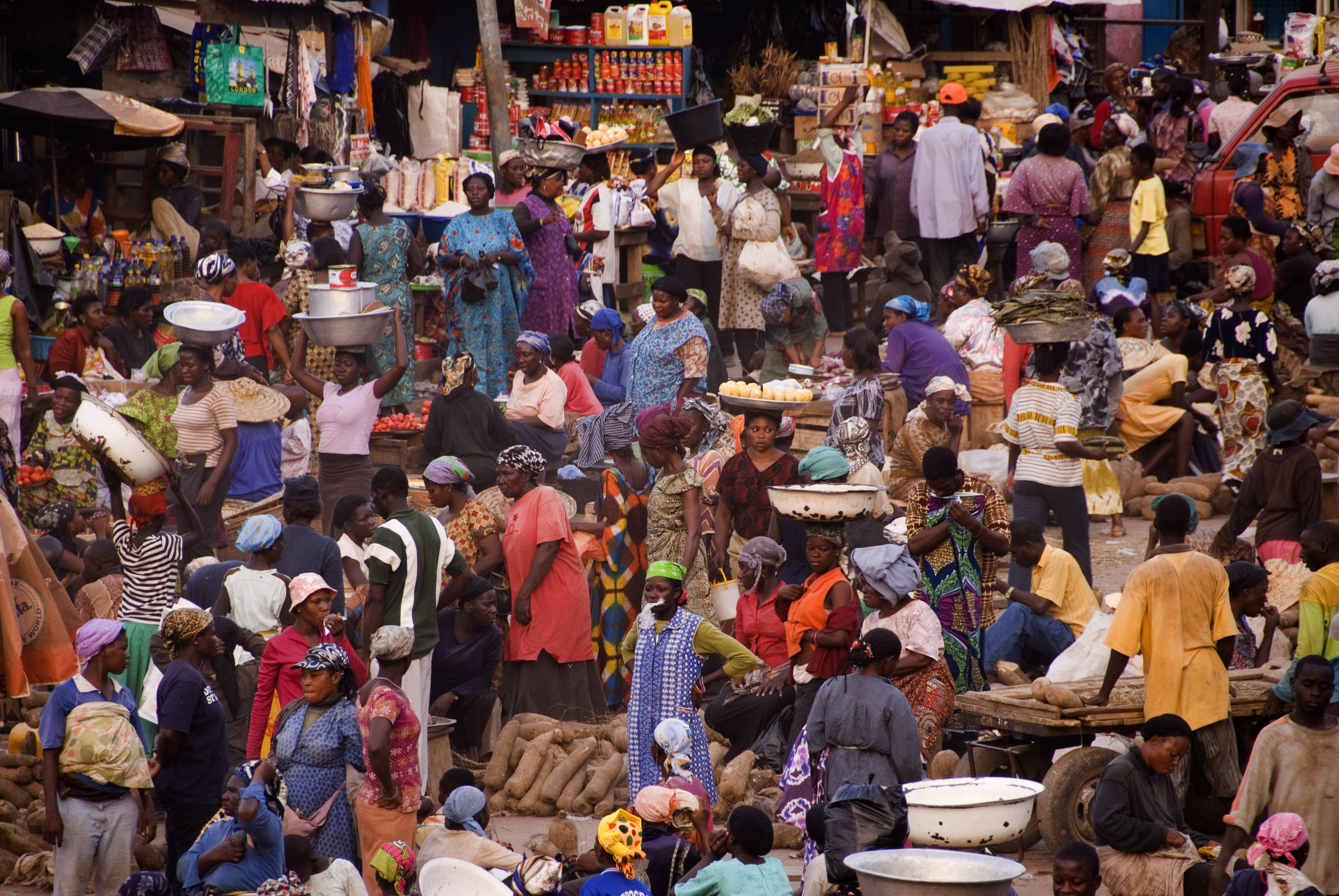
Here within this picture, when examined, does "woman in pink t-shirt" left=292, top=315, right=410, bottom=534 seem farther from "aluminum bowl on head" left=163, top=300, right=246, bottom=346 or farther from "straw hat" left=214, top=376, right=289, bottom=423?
"aluminum bowl on head" left=163, top=300, right=246, bottom=346

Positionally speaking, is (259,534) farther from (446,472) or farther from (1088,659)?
(1088,659)

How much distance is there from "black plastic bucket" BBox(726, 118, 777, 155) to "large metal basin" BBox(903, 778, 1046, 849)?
8.79 meters

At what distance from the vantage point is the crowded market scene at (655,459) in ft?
21.0

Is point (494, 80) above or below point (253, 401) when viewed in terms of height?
above

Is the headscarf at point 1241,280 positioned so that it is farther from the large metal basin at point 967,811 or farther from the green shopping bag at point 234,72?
the green shopping bag at point 234,72

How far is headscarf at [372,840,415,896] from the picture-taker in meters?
5.95

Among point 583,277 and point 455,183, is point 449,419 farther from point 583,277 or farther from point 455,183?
point 455,183

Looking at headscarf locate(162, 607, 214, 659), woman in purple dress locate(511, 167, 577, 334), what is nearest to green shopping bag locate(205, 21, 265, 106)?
woman in purple dress locate(511, 167, 577, 334)

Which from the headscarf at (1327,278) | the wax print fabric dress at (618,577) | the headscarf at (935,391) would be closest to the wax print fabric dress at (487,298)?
the headscarf at (935,391)

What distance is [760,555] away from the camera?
26.9 feet

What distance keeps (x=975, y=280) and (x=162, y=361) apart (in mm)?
6029

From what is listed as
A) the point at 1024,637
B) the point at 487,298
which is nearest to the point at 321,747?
the point at 1024,637

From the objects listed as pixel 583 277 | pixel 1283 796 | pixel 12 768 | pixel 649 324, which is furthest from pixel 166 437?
pixel 1283 796

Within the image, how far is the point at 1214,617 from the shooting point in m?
7.07
